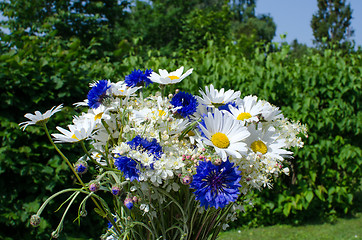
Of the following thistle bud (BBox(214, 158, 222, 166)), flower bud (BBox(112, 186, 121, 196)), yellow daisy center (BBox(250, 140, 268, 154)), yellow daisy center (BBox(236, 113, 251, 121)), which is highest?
yellow daisy center (BBox(236, 113, 251, 121))

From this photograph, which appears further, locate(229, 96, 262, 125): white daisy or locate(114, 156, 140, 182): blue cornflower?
locate(229, 96, 262, 125): white daisy

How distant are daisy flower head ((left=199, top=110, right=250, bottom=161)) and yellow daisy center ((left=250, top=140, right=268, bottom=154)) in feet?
0.18

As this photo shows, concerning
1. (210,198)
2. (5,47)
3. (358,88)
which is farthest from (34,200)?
(358,88)

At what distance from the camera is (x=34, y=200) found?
8.75 feet

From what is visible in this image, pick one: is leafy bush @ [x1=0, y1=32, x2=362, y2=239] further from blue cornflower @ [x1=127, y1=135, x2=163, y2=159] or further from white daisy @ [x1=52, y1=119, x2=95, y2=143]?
blue cornflower @ [x1=127, y1=135, x2=163, y2=159]

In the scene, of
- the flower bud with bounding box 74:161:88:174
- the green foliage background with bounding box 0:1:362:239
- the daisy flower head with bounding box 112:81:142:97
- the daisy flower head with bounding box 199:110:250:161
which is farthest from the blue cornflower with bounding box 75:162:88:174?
the green foliage background with bounding box 0:1:362:239

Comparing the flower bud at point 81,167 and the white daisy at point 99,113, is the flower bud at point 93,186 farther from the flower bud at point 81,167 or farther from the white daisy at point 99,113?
the white daisy at point 99,113

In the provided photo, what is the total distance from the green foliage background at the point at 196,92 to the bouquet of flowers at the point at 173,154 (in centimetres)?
176

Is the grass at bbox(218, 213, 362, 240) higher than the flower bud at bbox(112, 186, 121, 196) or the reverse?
the reverse

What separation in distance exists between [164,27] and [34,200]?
1670 cm

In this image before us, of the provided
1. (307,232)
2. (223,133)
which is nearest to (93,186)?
(223,133)

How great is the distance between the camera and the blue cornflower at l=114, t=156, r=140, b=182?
849 millimetres

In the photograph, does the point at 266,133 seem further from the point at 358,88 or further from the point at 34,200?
the point at 358,88

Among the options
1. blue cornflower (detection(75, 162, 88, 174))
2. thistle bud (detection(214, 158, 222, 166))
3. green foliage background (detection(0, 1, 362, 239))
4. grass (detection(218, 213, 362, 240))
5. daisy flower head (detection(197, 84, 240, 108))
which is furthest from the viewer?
grass (detection(218, 213, 362, 240))
